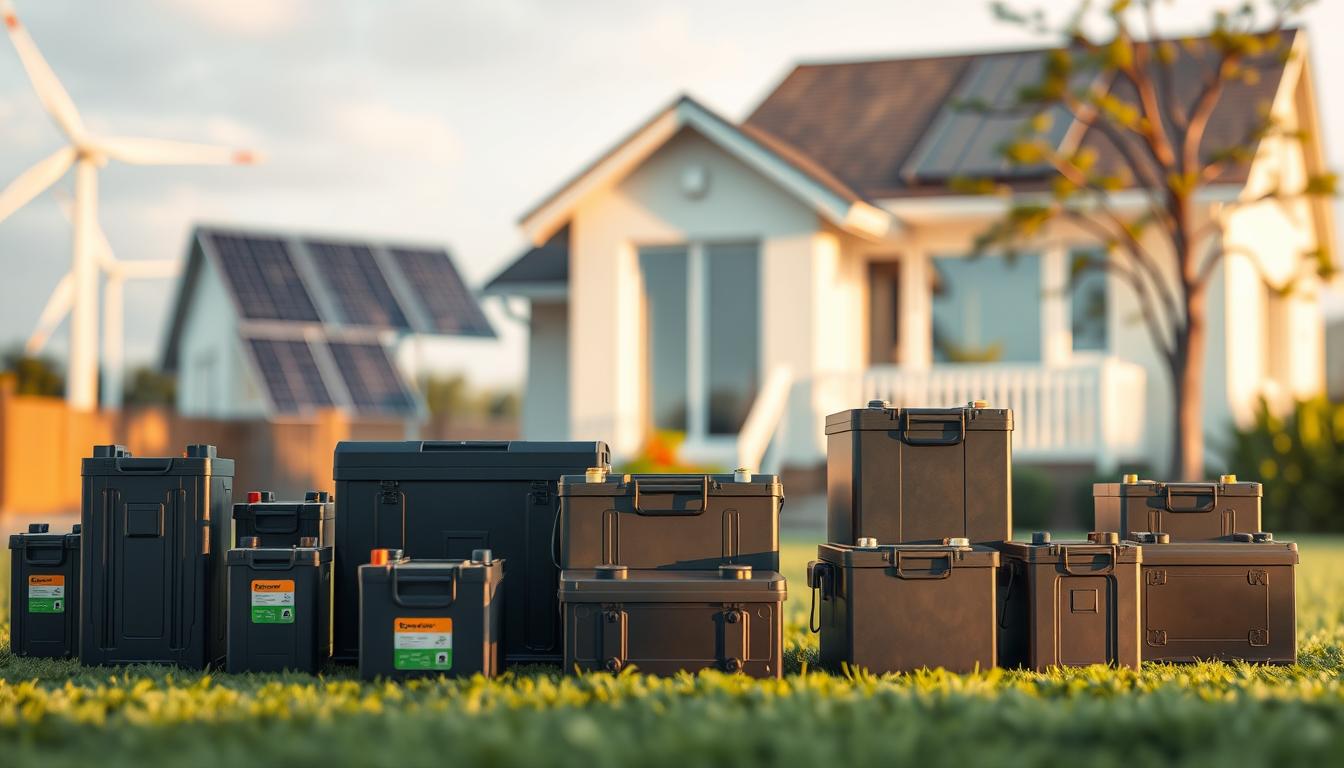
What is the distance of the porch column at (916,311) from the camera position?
18266mm

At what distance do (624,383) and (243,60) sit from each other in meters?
22.5

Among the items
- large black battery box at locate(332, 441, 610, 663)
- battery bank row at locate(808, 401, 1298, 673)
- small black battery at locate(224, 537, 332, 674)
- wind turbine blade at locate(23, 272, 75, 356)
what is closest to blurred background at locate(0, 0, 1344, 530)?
wind turbine blade at locate(23, 272, 75, 356)

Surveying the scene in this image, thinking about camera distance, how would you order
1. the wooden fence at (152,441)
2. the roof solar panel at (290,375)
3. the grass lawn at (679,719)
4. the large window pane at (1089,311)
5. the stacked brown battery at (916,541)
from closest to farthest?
the grass lawn at (679,719), the stacked brown battery at (916,541), the large window pane at (1089,311), the wooden fence at (152,441), the roof solar panel at (290,375)

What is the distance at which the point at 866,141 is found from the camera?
2033 centimetres

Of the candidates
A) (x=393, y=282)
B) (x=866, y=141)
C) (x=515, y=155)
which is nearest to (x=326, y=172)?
(x=393, y=282)

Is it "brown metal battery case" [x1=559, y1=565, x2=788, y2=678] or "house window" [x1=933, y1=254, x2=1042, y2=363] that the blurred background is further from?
"brown metal battery case" [x1=559, y1=565, x2=788, y2=678]

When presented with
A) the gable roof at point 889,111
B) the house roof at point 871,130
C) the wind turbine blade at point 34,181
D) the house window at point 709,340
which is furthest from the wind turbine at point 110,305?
the house window at point 709,340

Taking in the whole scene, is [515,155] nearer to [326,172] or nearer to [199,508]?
[199,508]

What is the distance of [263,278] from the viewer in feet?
88.6

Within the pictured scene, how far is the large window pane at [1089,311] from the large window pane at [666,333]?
193 inches

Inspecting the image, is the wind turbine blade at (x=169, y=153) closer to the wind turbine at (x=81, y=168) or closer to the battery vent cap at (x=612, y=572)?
the wind turbine at (x=81, y=168)

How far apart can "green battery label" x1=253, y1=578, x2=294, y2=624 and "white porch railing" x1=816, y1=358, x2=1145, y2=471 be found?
11.9m

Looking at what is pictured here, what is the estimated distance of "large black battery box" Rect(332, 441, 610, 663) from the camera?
5961 millimetres

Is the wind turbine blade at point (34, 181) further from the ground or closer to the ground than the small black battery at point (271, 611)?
further from the ground
